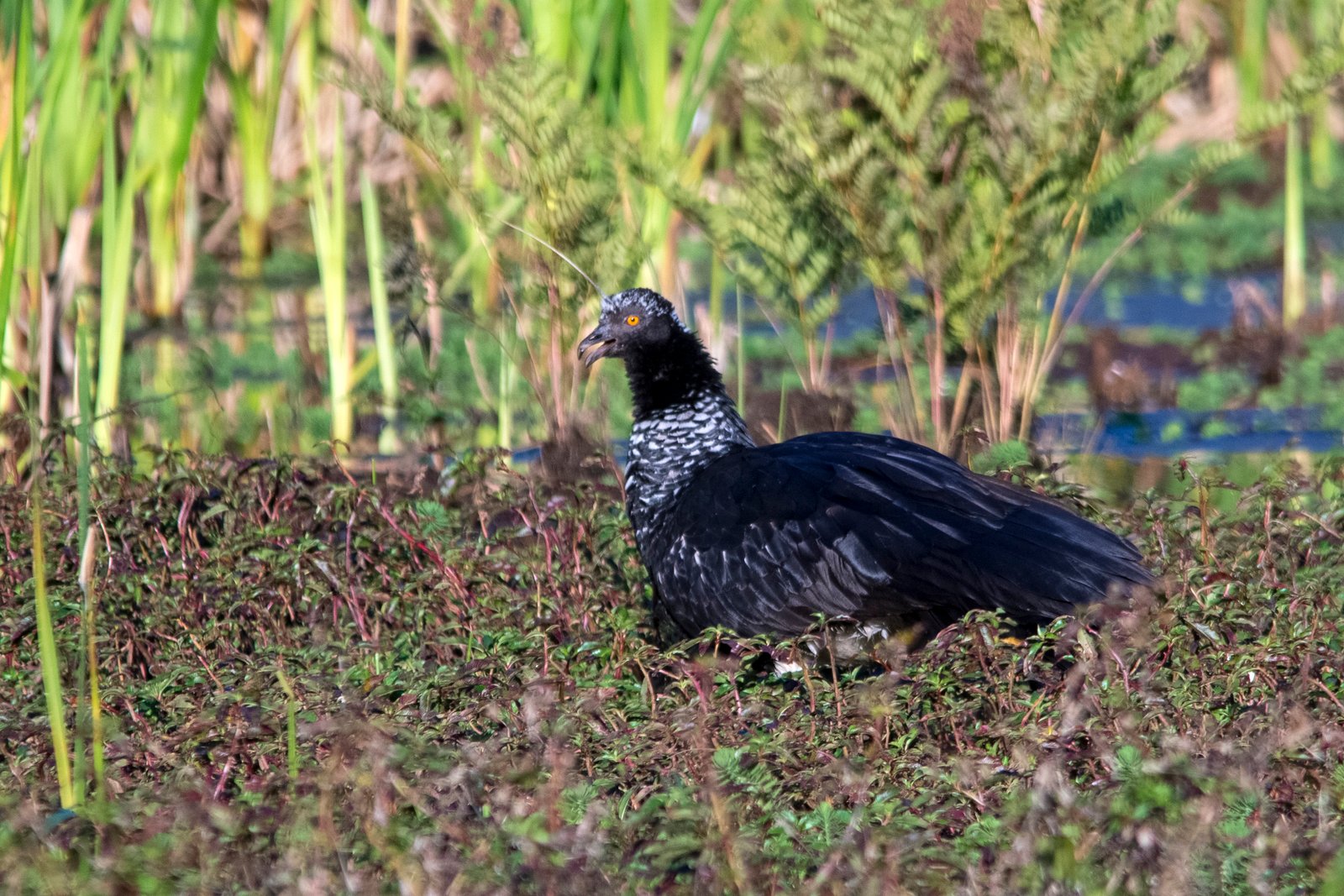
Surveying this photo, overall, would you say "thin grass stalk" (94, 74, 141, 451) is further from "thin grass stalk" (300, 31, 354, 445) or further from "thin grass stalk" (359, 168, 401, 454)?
"thin grass stalk" (359, 168, 401, 454)

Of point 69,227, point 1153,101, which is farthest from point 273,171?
point 1153,101

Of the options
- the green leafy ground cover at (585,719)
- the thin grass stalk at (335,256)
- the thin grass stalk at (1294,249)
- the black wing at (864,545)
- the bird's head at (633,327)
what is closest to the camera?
the green leafy ground cover at (585,719)

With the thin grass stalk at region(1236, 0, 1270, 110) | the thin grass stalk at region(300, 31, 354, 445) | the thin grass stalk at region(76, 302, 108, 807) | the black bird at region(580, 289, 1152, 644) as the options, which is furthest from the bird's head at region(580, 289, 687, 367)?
the thin grass stalk at region(1236, 0, 1270, 110)

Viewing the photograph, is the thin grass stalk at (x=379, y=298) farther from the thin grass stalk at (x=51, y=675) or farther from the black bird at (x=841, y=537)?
the thin grass stalk at (x=51, y=675)

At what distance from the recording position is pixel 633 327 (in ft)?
14.6

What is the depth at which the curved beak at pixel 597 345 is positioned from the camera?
4.48 meters

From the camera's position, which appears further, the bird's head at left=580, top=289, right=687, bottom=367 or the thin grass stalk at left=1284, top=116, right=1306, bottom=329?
the thin grass stalk at left=1284, top=116, right=1306, bottom=329

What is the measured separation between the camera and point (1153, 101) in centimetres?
517

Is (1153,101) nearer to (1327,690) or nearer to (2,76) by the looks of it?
(1327,690)

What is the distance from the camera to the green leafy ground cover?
7.77ft

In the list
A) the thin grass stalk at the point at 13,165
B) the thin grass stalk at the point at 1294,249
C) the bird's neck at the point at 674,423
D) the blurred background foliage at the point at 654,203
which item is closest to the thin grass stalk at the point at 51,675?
the blurred background foliage at the point at 654,203

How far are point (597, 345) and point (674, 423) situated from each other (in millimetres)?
349

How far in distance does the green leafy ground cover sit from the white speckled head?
1.77 feet

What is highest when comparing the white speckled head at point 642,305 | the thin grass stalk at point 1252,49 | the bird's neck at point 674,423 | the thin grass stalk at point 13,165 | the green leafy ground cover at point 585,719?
the thin grass stalk at point 1252,49
